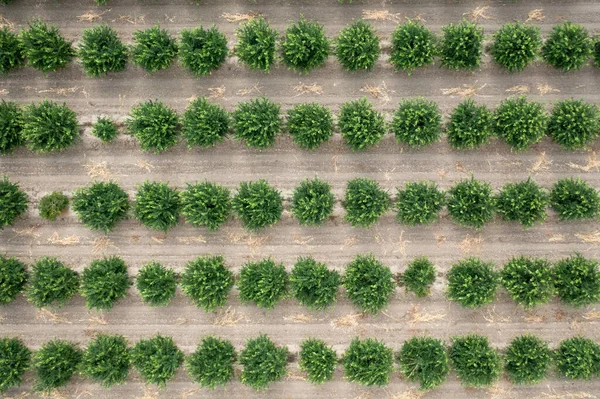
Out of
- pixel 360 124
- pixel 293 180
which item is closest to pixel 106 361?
pixel 293 180

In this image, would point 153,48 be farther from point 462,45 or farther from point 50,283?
point 462,45

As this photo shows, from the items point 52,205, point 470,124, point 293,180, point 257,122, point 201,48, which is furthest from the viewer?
point 293,180

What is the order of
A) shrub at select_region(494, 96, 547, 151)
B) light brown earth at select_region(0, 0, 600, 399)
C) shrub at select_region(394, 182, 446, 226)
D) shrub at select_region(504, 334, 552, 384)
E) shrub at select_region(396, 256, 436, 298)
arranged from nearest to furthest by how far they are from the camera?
shrub at select_region(494, 96, 547, 151) → shrub at select_region(504, 334, 552, 384) → shrub at select_region(394, 182, 446, 226) → shrub at select_region(396, 256, 436, 298) → light brown earth at select_region(0, 0, 600, 399)

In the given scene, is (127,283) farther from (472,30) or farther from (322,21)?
(472,30)

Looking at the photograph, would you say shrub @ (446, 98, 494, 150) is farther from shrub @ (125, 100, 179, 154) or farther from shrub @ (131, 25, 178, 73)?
shrub @ (131, 25, 178, 73)

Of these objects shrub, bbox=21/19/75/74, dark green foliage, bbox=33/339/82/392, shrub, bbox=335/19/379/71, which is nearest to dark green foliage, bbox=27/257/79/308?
dark green foliage, bbox=33/339/82/392
